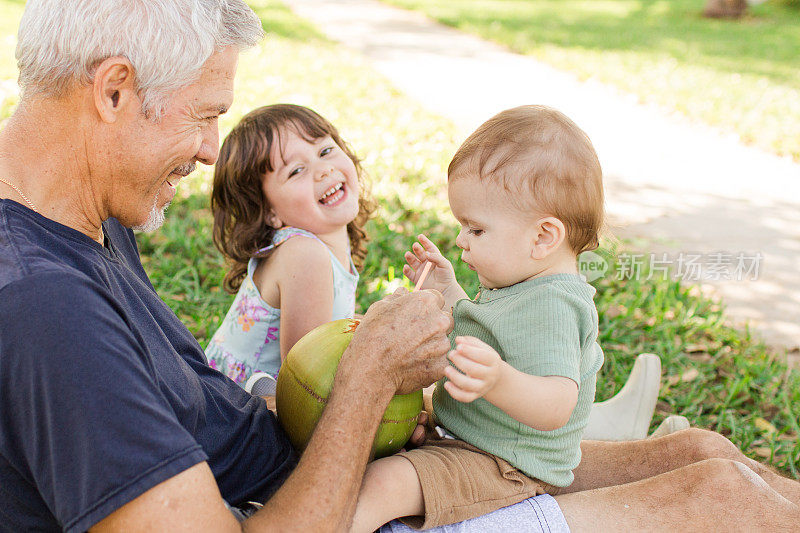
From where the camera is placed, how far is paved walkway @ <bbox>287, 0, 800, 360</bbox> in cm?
475

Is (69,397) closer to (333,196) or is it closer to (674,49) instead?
(333,196)

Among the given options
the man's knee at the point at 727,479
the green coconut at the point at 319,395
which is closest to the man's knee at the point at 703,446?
the man's knee at the point at 727,479

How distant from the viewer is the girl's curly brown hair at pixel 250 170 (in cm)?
296

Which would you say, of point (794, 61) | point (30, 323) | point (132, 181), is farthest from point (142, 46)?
point (794, 61)

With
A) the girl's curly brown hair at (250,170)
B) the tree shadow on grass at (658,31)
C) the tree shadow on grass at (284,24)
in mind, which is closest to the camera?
the girl's curly brown hair at (250,170)

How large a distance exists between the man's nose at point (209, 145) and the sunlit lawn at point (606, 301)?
0.76 meters

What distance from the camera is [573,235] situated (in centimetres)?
214

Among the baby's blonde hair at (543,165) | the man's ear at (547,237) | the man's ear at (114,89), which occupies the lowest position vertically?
the man's ear at (547,237)

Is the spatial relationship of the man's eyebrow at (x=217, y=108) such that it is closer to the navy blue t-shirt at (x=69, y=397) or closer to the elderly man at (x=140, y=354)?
the elderly man at (x=140, y=354)

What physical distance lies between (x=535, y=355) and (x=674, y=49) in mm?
12089

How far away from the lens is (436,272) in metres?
2.68

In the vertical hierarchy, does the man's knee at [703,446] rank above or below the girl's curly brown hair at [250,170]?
below

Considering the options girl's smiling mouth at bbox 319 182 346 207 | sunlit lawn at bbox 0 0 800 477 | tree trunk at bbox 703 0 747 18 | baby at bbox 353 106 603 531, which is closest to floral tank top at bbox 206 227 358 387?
girl's smiling mouth at bbox 319 182 346 207

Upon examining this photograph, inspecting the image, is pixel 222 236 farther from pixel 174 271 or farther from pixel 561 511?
pixel 561 511
